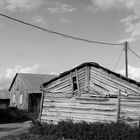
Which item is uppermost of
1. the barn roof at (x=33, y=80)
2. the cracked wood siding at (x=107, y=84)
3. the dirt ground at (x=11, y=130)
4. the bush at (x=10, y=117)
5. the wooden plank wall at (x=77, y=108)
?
the barn roof at (x=33, y=80)

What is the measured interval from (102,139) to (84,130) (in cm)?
131

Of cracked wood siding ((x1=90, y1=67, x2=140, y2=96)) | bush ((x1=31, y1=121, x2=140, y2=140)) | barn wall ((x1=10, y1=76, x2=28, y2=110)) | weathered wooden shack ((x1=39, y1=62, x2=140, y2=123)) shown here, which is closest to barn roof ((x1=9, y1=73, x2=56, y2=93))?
barn wall ((x1=10, y1=76, x2=28, y2=110))

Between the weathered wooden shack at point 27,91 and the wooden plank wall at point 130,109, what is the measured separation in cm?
2500

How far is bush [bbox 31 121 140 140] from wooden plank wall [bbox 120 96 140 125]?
0.77 meters

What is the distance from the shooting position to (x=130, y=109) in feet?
53.0

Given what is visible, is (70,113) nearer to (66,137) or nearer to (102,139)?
(66,137)

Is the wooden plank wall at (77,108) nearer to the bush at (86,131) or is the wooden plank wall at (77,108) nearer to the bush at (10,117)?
the bush at (86,131)

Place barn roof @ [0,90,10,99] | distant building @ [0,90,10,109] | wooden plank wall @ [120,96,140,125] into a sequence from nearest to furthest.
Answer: wooden plank wall @ [120,96,140,125] → distant building @ [0,90,10,109] → barn roof @ [0,90,10,99]

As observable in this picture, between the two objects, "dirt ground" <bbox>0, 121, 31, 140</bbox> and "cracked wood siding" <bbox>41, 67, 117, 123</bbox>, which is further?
"dirt ground" <bbox>0, 121, 31, 140</bbox>

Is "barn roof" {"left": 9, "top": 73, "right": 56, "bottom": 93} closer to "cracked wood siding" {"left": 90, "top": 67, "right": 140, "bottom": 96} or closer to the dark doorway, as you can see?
the dark doorway

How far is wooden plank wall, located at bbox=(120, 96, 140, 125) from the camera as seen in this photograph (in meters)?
15.9

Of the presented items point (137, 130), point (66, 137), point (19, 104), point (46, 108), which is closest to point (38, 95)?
point (19, 104)

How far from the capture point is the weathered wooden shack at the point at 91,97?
16.4 m

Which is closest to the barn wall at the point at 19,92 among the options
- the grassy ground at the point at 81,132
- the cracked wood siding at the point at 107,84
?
the grassy ground at the point at 81,132
